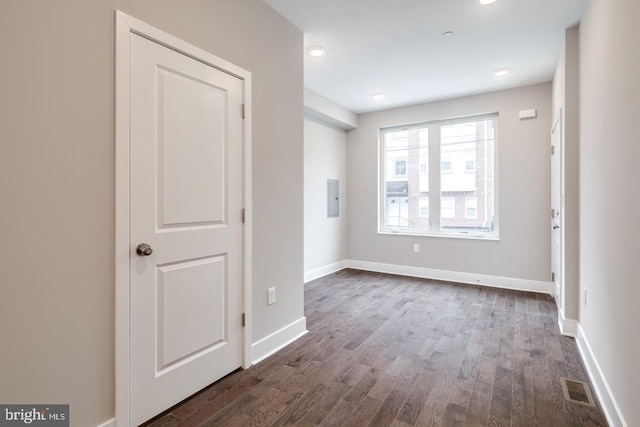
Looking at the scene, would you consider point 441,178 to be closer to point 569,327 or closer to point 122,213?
point 569,327

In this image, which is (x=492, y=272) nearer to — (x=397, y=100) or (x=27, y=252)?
(x=397, y=100)

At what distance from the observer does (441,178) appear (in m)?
4.94

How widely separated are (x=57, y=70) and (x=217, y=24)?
40.1 inches

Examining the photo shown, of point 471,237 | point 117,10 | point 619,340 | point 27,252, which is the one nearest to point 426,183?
point 471,237

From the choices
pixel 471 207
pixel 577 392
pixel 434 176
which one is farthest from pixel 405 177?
pixel 577 392

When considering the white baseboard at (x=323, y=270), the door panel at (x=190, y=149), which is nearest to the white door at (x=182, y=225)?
the door panel at (x=190, y=149)

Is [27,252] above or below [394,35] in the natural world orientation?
below

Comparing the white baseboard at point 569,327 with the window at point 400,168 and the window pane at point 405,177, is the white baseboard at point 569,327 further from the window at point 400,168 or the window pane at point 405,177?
the window at point 400,168

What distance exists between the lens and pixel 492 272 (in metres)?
4.50

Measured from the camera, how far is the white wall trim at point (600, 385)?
1.63m

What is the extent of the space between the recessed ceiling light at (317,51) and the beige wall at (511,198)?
2289 millimetres

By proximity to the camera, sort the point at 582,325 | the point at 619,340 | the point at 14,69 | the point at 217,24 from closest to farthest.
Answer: the point at 14,69 < the point at 619,340 < the point at 217,24 < the point at 582,325

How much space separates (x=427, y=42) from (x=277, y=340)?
9.78 ft

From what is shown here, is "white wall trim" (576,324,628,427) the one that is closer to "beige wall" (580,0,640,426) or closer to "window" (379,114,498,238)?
"beige wall" (580,0,640,426)
